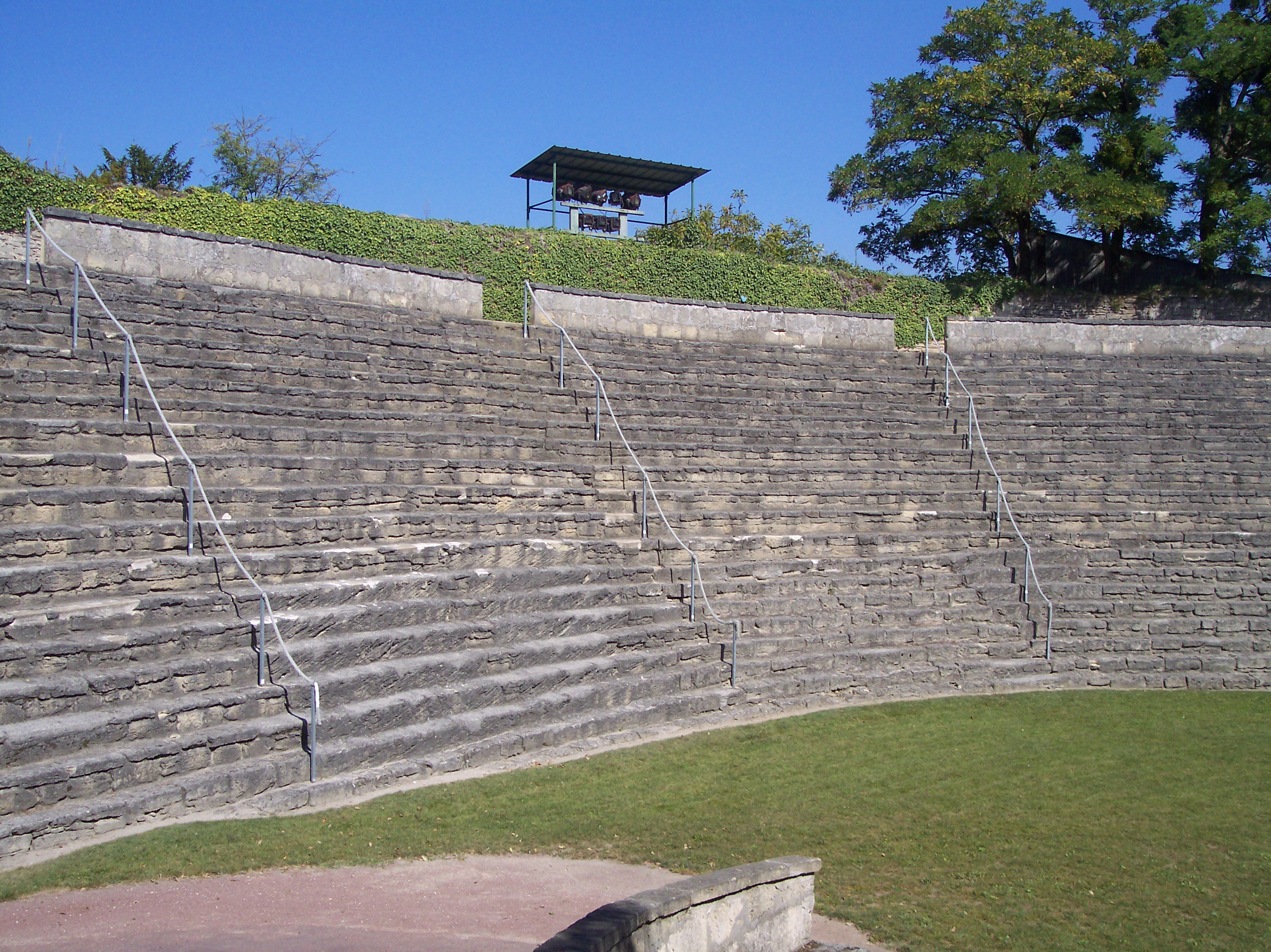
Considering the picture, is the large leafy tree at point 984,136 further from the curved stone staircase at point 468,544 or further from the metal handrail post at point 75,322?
the metal handrail post at point 75,322

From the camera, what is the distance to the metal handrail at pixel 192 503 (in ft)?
25.0

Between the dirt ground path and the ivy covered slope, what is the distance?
10050mm

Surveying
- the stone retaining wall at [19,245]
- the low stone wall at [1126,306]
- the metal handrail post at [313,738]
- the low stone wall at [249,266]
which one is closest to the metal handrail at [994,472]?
the low stone wall at [1126,306]

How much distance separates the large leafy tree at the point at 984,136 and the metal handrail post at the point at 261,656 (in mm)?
17364

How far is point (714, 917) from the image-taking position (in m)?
4.62

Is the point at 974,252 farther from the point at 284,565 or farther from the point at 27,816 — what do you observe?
the point at 27,816

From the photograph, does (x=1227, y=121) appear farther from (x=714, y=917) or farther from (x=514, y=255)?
(x=714, y=917)

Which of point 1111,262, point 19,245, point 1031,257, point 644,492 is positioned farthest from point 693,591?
point 1111,262

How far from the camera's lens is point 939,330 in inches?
773

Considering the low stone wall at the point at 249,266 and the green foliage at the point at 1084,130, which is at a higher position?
the green foliage at the point at 1084,130

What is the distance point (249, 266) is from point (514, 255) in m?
4.96

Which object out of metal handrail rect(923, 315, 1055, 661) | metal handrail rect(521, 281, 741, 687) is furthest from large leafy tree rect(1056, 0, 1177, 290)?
metal handrail rect(521, 281, 741, 687)

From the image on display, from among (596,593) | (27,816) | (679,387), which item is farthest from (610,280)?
(27,816)

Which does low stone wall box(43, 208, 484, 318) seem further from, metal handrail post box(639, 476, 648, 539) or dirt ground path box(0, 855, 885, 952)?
dirt ground path box(0, 855, 885, 952)
